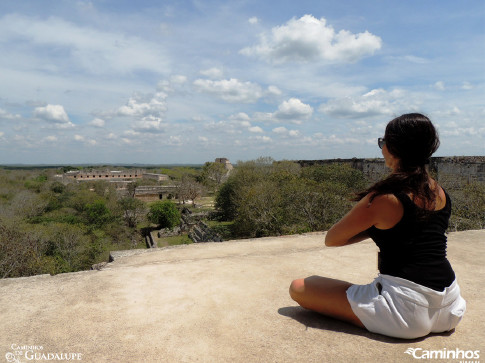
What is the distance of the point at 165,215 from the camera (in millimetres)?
26000

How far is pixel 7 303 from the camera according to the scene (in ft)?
6.97

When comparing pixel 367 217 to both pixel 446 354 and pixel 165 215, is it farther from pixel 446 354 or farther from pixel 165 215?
pixel 165 215

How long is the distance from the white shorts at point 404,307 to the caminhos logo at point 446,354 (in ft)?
0.23

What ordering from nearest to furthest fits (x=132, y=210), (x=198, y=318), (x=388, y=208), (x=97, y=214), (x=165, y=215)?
(x=388, y=208), (x=198, y=318), (x=97, y=214), (x=165, y=215), (x=132, y=210)

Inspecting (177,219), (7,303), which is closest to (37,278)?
(7,303)

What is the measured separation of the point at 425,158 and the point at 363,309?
784 millimetres

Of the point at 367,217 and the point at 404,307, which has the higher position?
the point at 367,217

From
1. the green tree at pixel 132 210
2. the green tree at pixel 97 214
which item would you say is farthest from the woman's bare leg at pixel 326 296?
the green tree at pixel 132 210

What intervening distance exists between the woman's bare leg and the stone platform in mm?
79

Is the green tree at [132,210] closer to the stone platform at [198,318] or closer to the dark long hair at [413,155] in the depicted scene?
the stone platform at [198,318]

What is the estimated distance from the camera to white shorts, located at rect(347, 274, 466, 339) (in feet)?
4.89

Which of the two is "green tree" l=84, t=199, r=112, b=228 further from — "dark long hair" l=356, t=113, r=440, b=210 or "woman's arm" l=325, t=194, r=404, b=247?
"dark long hair" l=356, t=113, r=440, b=210

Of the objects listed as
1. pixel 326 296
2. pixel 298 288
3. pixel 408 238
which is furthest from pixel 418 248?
pixel 298 288

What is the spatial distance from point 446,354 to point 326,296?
0.58m
